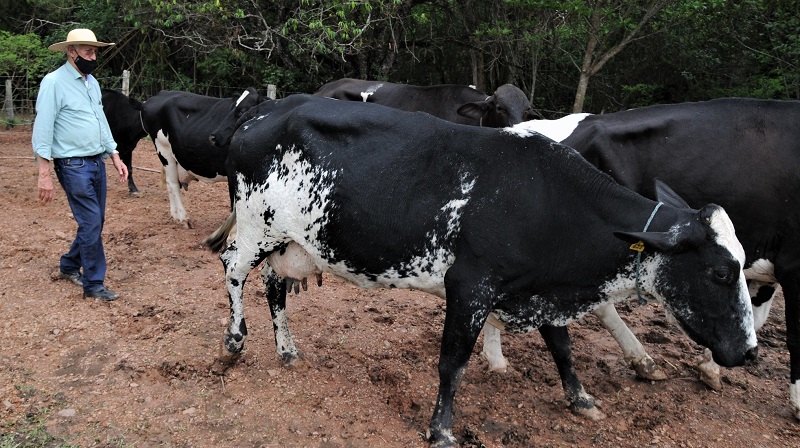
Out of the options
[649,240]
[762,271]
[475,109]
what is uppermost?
[649,240]

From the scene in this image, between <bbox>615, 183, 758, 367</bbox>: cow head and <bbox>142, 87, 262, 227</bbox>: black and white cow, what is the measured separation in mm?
5654

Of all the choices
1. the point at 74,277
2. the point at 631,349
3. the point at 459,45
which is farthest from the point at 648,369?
the point at 459,45

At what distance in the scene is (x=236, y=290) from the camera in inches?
190

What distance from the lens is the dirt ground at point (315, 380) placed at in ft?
13.4

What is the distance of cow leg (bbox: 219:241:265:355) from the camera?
475 cm

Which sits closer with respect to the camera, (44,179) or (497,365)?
(497,365)

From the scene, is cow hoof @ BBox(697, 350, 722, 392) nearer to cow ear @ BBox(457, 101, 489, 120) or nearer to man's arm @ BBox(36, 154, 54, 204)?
cow ear @ BBox(457, 101, 489, 120)

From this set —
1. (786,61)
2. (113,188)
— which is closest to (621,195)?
(113,188)

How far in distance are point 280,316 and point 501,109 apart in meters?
4.13

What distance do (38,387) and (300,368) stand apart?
170cm

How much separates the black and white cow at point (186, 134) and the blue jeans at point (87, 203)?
228 centimetres

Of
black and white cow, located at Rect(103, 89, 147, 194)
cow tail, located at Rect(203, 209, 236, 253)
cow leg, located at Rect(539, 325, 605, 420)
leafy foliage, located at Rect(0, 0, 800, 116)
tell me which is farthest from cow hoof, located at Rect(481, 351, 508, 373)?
leafy foliage, located at Rect(0, 0, 800, 116)

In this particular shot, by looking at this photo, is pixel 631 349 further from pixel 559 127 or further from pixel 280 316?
pixel 280 316

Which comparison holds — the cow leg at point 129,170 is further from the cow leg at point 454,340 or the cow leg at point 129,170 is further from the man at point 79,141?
the cow leg at point 454,340
